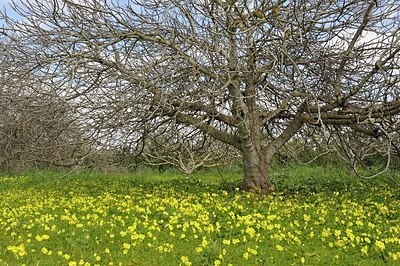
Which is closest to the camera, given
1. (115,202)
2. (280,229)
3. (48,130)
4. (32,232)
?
(32,232)

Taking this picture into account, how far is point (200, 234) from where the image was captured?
16.5 ft

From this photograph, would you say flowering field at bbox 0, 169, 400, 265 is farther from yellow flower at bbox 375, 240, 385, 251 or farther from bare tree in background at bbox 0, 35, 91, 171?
bare tree in background at bbox 0, 35, 91, 171

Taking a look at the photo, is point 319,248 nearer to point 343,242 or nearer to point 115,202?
point 343,242

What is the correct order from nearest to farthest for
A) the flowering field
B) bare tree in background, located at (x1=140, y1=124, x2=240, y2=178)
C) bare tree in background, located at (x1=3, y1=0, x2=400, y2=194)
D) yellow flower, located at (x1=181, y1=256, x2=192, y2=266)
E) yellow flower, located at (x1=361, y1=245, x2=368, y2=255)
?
yellow flower, located at (x1=181, y1=256, x2=192, y2=266)
the flowering field
yellow flower, located at (x1=361, y1=245, x2=368, y2=255)
bare tree in background, located at (x1=3, y1=0, x2=400, y2=194)
bare tree in background, located at (x1=140, y1=124, x2=240, y2=178)

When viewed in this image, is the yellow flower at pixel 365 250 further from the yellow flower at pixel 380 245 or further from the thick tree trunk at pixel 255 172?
the thick tree trunk at pixel 255 172

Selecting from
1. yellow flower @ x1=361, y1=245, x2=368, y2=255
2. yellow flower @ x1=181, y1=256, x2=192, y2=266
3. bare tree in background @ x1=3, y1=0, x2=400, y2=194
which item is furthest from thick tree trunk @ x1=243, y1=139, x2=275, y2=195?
yellow flower @ x1=181, y1=256, x2=192, y2=266

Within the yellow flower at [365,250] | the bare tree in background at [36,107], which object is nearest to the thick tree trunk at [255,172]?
the bare tree in background at [36,107]

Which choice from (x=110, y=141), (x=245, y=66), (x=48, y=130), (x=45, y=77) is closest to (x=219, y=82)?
(x=245, y=66)

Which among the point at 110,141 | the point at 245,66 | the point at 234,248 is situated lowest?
the point at 234,248

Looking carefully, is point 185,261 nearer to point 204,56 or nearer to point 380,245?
point 380,245

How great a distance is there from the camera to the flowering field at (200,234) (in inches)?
164

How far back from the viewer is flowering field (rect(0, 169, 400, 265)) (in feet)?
13.7

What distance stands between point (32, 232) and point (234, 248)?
2.13 metres

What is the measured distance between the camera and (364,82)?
6.97 meters
